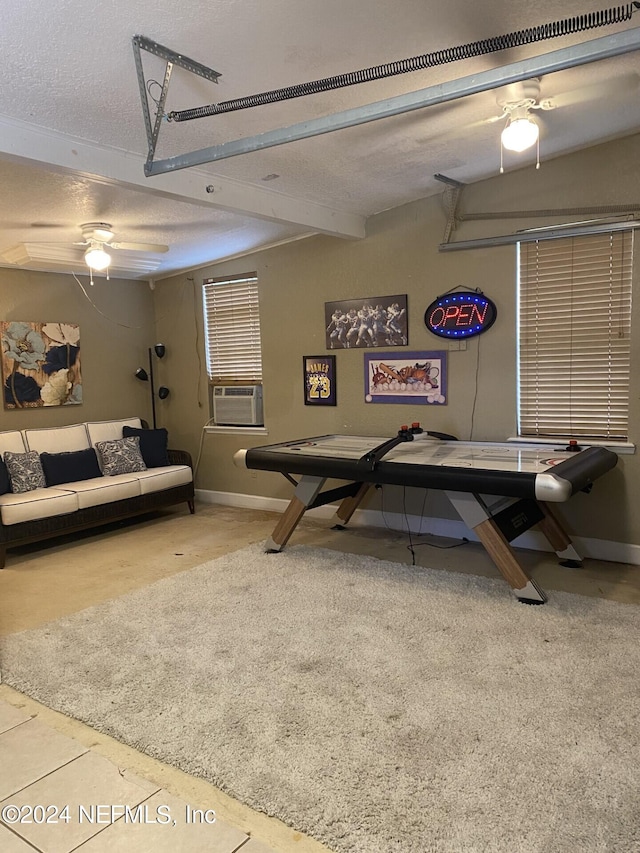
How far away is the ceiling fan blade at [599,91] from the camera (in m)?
2.88

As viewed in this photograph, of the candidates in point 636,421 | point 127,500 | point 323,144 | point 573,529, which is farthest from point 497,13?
point 127,500

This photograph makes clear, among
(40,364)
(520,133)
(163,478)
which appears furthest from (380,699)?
(40,364)

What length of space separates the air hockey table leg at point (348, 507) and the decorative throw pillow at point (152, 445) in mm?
1853

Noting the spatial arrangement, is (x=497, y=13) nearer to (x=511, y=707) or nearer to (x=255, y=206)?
(x=255, y=206)

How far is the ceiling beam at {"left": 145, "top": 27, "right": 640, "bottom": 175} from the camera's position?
1.82m

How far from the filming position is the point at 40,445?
207 inches

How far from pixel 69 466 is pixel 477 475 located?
355 cm

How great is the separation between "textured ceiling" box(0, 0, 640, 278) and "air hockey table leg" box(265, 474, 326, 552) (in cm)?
187

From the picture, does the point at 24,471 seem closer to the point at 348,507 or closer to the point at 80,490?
the point at 80,490

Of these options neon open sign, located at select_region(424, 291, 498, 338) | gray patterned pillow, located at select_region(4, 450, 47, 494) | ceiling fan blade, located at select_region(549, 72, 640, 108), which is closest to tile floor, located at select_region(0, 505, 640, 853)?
gray patterned pillow, located at select_region(4, 450, 47, 494)

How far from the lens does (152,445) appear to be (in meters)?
5.72

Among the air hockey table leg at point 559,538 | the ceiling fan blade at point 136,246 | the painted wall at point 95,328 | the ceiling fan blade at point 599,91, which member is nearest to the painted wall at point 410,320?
the air hockey table leg at point 559,538

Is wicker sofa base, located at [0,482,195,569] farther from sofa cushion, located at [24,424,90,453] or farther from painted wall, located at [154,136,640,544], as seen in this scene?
sofa cushion, located at [24,424,90,453]

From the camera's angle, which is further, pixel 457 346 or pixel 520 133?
pixel 457 346
